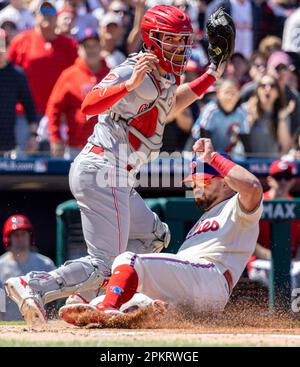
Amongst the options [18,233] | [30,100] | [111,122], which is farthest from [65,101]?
[111,122]

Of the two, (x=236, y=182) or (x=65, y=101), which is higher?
(x=65, y=101)

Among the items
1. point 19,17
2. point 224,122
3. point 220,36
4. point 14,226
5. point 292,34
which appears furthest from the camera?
point 292,34

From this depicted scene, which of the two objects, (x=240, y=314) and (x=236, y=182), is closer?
(x=236, y=182)

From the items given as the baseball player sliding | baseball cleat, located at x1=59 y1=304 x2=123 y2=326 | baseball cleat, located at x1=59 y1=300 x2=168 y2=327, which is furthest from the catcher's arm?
baseball cleat, located at x1=59 y1=304 x2=123 y2=326

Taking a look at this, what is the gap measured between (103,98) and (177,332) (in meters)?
1.34

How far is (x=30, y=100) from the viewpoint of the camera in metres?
9.53

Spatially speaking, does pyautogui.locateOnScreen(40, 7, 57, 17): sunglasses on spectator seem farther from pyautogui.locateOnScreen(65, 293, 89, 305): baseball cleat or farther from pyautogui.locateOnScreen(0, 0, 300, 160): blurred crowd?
pyautogui.locateOnScreen(65, 293, 89, 305): baseball cleat

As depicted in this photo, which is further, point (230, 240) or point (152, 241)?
point (152, 241)

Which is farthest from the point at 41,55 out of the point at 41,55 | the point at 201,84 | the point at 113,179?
the point at 113,179

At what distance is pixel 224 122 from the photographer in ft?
32.3

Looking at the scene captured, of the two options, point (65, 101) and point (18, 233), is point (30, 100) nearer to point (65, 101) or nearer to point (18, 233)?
point (65, 101)

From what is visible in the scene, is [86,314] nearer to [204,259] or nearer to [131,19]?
[204,259]

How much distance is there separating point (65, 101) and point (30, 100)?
37 centimetres

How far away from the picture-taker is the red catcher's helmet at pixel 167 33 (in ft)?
18.7
